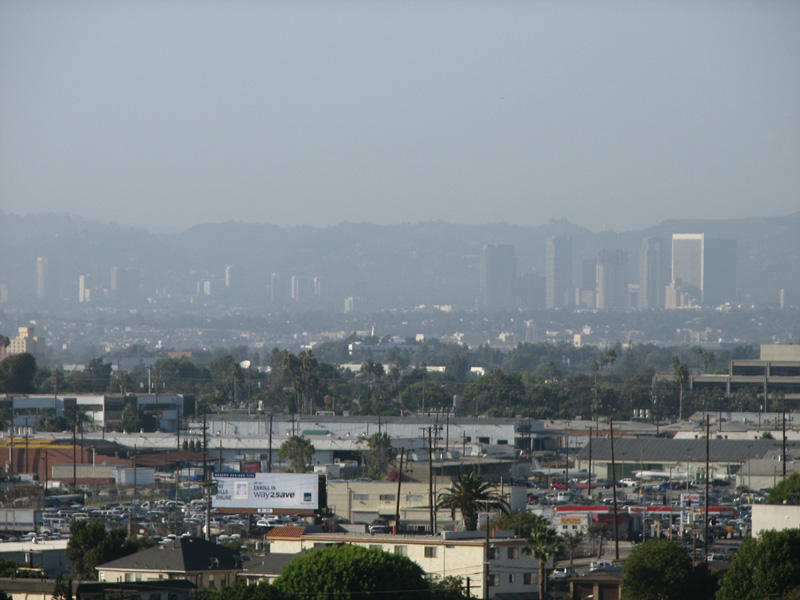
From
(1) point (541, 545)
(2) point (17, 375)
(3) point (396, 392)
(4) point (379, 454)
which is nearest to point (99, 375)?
(3) point (396, 392)

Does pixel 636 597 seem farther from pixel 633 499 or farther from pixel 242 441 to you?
pixel 242 441

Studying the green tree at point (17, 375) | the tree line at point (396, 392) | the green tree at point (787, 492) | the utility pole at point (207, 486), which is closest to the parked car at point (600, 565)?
the green tree at point (787, 492)

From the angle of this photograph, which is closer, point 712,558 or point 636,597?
point 636,597

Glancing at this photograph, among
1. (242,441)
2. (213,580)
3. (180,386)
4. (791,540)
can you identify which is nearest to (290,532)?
(213,580)

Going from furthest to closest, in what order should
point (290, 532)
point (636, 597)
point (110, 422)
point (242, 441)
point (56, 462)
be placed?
point (110, 422) → point (242, 441) → point (56, 462) → point (290, 532) → point (636, 597)

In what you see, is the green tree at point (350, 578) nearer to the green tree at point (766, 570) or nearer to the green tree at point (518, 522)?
the green tree at point (766, 570)

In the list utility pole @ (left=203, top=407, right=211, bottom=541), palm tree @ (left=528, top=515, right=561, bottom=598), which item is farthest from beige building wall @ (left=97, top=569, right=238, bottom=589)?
utility pole @ (left=203, top=407, right=211, bottom=541)

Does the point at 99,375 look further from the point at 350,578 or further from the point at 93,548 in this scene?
the point at 350,578
